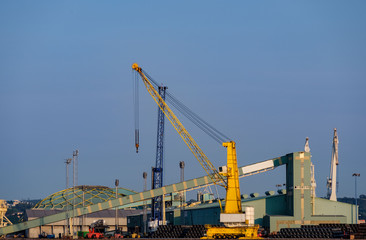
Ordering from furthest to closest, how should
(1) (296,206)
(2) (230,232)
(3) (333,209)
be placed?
1. (3) (333,209)
2. (1) (296,206)
3. (2) (230,232)

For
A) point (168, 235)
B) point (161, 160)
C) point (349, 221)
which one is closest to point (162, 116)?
point (161, 160)

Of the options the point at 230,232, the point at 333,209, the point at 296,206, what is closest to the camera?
the point at 230,232

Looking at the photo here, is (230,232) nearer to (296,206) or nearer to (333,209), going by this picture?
(296,206)

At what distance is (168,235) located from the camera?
160m

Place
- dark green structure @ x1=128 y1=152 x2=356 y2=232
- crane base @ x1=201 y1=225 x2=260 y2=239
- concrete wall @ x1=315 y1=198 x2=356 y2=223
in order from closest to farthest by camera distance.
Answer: crane base @ x1=201 y1=225 x2=260 y2=239 → dark green structure @ x1=128 y1=152 x2=356 y2=232 → concrete wall @ x1=315 y1=198 x2=356 y2=223

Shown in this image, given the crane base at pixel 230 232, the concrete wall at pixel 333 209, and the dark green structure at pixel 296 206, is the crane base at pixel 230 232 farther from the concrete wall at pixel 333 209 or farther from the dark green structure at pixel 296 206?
the concrete wall at pixel 333 209

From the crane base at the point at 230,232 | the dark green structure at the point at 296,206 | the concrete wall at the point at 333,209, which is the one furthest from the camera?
the concrete wall at the point at 333,209

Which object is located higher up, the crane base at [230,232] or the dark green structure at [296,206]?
the dark green structure at [296,206]

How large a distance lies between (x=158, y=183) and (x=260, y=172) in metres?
41.0

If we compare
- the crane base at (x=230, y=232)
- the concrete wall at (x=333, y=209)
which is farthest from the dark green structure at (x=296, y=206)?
the crane base at (x=230, y=232)

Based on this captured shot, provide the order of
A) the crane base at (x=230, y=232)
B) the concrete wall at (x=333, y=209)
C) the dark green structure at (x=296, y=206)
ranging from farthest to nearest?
the concrete wall at (x=333, y=209) < the dark green structure at (x=296, y=206) < the crane base at (x=230, y=232)

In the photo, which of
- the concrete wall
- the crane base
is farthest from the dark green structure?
the crane base

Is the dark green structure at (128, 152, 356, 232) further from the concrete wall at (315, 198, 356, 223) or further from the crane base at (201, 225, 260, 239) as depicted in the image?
the crane base at (201, 225, 260, 239)

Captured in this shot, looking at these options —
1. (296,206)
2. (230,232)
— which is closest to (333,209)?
(296,206)
